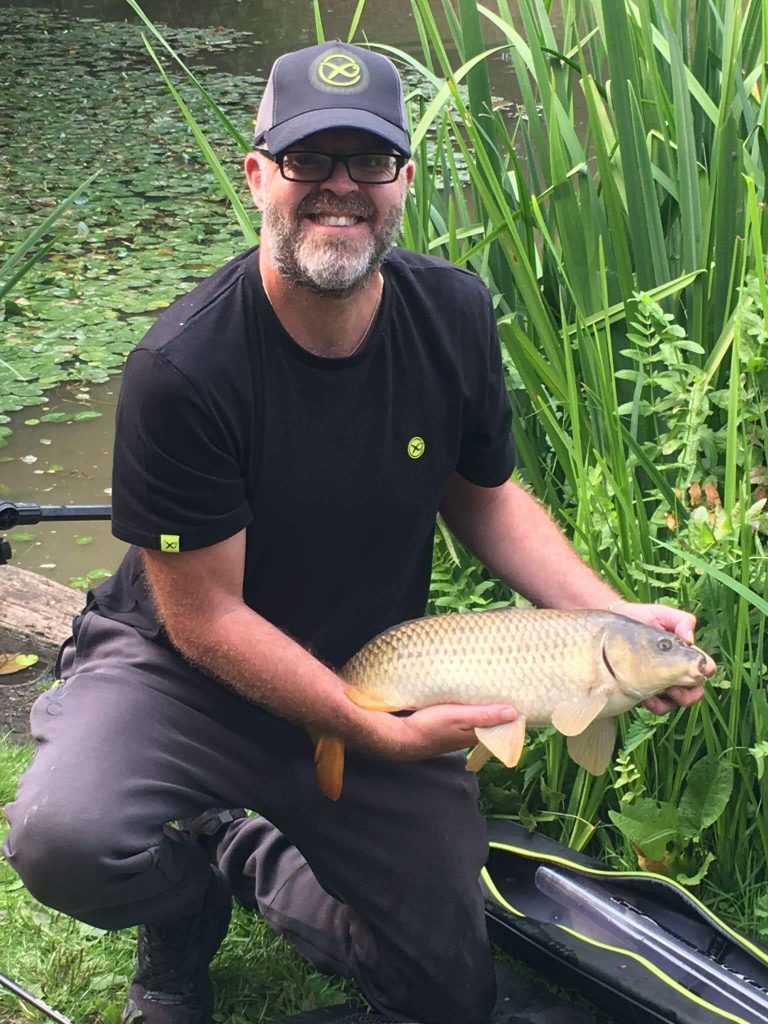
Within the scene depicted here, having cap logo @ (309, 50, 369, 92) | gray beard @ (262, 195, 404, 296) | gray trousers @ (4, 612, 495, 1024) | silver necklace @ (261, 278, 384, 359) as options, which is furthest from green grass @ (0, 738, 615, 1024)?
cap logo @ (309, 50, 369, 92)

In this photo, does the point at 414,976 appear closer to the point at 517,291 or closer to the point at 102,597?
the point at 102,597

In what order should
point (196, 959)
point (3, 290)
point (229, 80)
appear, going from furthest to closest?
point (229, 80)
point (3, 290)
point (196, 959)

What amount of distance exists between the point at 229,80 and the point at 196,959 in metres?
9.22

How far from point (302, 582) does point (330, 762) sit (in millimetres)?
287

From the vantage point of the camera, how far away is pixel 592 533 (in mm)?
2256

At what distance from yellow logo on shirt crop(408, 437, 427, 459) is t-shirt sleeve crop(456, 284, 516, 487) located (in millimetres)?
107

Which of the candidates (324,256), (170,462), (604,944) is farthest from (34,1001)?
(324,256)

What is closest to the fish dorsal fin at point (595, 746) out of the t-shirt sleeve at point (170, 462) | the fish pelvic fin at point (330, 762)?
the fish pelvic fin at point (330, 762)

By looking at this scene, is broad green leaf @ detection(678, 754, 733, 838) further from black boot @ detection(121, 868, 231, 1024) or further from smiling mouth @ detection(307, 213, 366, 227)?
smiling mouth @ detection(307, 213, 366, 227)

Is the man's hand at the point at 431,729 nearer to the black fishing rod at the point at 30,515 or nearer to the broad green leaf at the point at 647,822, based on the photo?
the broad green leaf at the point at 647,822

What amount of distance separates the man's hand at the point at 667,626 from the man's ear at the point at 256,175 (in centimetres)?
83

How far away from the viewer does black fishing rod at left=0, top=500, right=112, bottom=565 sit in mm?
2270

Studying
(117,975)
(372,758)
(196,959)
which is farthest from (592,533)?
(117,975)

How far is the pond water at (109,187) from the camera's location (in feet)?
15.2
